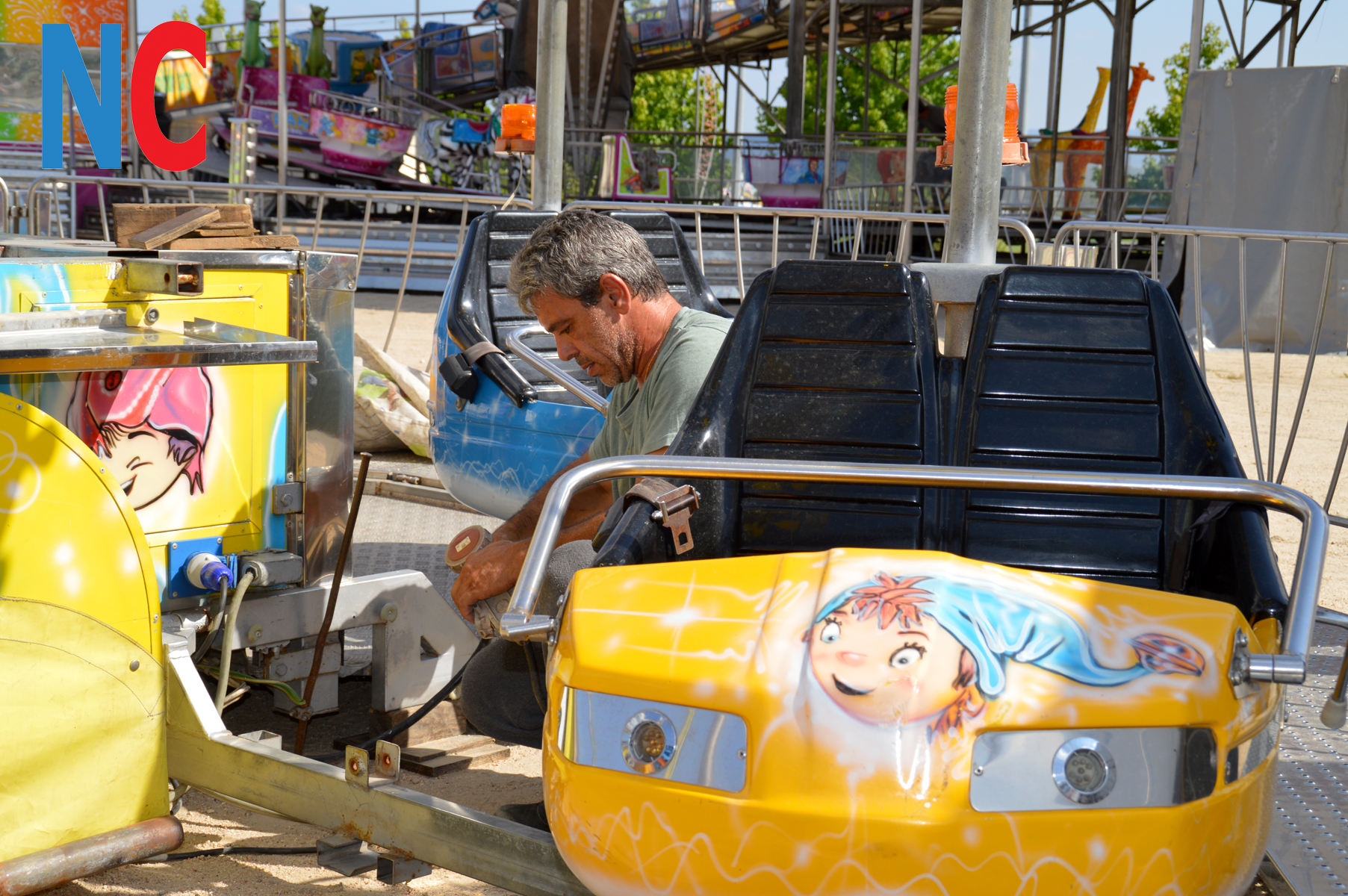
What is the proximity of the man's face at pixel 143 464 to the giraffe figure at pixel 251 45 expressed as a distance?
1582 centimetres

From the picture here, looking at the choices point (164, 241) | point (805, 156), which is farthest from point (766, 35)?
point (164, 241)

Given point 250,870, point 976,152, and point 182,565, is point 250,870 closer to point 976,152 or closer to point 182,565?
point 182,565

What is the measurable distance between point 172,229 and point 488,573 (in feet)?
3.07

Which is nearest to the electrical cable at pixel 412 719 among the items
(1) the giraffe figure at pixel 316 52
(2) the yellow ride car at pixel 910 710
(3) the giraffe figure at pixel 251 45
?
(2) the yellow ride car at pixel 910 710

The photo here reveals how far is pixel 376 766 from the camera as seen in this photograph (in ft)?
5.98

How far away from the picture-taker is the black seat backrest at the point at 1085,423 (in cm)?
186

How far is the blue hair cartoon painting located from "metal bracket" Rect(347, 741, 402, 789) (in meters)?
0.81

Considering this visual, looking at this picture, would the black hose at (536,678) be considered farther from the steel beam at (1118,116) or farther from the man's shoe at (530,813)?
the steel beam at (1118,116)

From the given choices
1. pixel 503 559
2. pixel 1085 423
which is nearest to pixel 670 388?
pixel 503 559

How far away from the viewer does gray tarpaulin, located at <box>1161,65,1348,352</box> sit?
26.9 ft

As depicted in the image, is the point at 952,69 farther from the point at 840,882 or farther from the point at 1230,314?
the point at 840,882

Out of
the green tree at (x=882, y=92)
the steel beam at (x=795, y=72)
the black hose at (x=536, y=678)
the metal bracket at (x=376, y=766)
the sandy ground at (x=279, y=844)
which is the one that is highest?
the green tree at (x=882, y=92)

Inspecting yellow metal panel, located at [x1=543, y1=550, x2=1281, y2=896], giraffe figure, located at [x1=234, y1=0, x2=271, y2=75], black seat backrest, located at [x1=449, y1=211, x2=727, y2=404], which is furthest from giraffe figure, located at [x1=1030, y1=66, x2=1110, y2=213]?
giraffe figure, located at [x1=234, y1=0, x2=271, y2=75]

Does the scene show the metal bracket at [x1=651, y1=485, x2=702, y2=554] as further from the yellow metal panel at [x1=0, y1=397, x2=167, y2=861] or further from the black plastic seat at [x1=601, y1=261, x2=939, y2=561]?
the yellow metal panel at [x1=0, y1=397, x2=167, y2=861]
